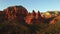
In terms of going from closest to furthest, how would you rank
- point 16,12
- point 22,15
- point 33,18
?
point 33,18
point 22,15
point 16,12

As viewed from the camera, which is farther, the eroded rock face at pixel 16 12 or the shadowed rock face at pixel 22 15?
the eroded rock face at pixel 16 12

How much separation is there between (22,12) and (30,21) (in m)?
22.5

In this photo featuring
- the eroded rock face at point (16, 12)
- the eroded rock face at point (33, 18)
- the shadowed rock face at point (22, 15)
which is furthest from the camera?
the eroded rock face at point (16, 12)

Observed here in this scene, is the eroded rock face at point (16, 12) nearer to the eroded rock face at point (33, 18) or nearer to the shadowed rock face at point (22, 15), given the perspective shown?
the shadowed rock face at point (22, 15)

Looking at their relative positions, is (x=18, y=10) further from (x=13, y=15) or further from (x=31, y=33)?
(x=31, y=33)

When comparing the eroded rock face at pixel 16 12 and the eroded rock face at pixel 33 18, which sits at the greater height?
the eroded rock face at pixel 16 12

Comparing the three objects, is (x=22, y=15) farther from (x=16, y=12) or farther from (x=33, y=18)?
(x=33, y=18)

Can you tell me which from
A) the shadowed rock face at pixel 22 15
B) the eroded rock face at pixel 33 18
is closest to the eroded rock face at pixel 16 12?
the shadowed rock face at pixel 22 15

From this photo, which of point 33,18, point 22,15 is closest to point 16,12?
point 22,15

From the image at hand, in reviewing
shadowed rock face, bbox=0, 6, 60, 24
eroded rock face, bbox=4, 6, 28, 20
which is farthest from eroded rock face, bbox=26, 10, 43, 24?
eroded rock face, bbox=4, 6, 28, 20

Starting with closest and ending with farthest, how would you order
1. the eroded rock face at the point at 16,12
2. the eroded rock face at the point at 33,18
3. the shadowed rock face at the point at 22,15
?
the eroded rock face at the point at 33,18 → the shadowed rock face at the point at 22,15 → the eroded rock face at the point at 16,12

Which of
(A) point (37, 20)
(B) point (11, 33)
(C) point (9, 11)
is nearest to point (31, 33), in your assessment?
(B) point (11, 33)

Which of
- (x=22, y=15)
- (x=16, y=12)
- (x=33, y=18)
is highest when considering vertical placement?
(x=16, y=12)

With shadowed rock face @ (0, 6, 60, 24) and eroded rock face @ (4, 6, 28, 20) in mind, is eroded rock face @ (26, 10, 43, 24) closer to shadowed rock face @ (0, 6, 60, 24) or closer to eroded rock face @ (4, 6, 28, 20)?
shadowed rock face @ (0, 6, 60, 24)
